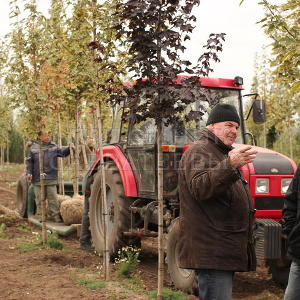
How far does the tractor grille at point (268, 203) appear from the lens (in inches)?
243

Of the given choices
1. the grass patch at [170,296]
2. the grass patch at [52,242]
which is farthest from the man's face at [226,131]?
the grass patch at [52,242]

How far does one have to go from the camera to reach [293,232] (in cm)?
379

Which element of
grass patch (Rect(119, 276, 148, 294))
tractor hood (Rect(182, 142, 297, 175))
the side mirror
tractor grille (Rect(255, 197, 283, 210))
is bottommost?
grass patch (Rect(119, 276, 148, 294))

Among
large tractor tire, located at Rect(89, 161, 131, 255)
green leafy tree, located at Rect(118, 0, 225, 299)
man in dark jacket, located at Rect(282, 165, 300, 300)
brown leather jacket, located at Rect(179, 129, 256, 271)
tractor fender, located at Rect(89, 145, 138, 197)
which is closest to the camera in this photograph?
brown leather jacket, located at Rect(179, 129, 256, 271)

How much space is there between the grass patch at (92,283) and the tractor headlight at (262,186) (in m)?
2.03

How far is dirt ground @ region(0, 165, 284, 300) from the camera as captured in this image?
5.96 meters

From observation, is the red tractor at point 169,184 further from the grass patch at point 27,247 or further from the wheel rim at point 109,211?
the grass patch at point 27,247

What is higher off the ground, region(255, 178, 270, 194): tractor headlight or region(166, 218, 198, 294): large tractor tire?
region(255, 178, 270, 194): tractor headlight

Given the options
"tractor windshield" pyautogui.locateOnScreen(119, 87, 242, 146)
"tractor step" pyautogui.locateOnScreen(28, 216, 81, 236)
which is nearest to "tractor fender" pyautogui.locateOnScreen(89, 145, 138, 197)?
"tractor windshield" pyautogui.locateOnScreen(119, 87, 242, 146)

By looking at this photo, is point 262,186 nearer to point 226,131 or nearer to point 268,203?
point 268,203

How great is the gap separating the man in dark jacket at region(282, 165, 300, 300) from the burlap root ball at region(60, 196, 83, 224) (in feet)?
21.6

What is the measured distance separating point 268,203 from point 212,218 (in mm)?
3085

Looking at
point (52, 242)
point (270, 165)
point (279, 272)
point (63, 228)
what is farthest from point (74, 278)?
point (63, 228)

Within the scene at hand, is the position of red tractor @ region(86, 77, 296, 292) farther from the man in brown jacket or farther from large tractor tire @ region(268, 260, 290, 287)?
the man in brown jacket
